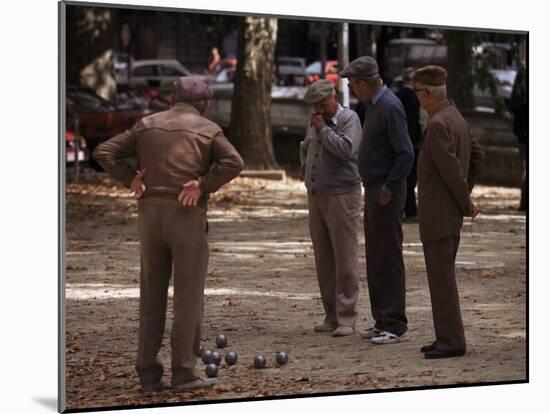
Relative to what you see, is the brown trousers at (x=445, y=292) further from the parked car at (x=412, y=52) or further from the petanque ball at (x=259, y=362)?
the parked car at (x=412, y=52)

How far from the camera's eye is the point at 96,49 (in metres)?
20.7

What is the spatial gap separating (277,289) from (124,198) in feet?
9.49

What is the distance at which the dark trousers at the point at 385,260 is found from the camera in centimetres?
955

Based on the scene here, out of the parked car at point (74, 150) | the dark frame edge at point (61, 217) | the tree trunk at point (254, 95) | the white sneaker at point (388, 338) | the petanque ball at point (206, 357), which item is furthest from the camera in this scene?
the tree trunk at point (254, 95)

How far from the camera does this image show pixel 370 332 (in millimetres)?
9688

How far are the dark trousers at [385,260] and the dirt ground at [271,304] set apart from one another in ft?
0.37

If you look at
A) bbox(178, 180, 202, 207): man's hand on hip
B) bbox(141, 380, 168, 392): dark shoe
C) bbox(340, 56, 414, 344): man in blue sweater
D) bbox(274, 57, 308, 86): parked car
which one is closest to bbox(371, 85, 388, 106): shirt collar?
bbox(340, 56, 414, 344): man in blue sweater

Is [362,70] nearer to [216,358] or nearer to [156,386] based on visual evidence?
[216,358]

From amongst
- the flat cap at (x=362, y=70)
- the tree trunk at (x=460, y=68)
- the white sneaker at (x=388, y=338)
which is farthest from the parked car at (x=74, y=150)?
the tree trunk at (x=460, y=68)

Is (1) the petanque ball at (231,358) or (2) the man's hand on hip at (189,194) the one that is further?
(1) the petanque ball at (231,358)

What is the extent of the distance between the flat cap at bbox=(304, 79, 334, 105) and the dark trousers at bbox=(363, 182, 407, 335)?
59 centimetres

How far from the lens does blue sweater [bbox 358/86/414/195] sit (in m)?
9.41

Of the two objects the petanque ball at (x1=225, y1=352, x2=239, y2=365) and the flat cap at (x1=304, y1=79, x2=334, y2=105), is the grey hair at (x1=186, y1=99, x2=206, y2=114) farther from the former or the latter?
the petanque ball at (x1=225, y1=352, x2=239, y2=365)

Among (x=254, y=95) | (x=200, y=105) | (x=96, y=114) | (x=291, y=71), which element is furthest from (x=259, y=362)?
(x=291, y=71)
